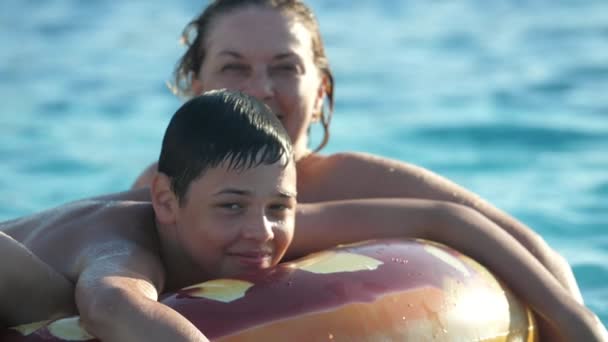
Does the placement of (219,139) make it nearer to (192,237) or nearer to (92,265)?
(192,237)


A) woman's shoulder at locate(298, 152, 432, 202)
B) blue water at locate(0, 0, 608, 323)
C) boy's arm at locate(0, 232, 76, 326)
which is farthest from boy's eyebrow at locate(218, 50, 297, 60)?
blue water at locate(0, 0, 608, 323)

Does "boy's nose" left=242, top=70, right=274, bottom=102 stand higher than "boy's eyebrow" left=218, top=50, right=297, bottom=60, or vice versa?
"boy's eyebrow" left=218, top=50, right=297, bottom=60

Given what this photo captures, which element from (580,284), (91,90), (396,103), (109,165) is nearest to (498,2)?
(396,103)

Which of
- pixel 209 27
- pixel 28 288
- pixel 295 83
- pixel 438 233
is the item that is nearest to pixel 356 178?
pixel 295 83

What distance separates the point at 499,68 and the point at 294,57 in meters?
7.03

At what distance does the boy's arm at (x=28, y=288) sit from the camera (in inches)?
129

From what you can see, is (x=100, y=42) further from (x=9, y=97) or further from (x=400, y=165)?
(x=400, y=165)

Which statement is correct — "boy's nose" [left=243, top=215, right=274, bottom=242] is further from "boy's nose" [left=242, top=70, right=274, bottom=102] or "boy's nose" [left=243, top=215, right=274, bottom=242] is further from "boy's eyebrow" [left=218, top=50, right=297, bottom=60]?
"boy's eyebrow" [left=218, top=50, right=297, bottom=60]

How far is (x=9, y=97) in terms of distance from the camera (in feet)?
36.3

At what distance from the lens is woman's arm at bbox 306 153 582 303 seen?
453 cm

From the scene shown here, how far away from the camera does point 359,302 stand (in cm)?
337

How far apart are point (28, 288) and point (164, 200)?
0.50 meters

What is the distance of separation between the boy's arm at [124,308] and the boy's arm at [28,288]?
11cm

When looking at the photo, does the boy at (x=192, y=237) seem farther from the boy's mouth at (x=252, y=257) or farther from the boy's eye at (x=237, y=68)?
the boy's eye at (x=237, y=68)
